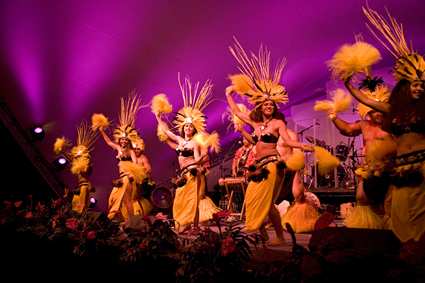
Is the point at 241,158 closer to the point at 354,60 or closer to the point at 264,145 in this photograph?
the point at 264,145

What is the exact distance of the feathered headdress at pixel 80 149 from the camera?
6734 mm

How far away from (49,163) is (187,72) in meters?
3.38

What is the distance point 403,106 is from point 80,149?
5.42 m

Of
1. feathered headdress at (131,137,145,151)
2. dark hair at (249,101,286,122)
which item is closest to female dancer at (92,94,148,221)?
feathered headdress at (131,137,145,151)

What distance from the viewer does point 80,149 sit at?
274 inches

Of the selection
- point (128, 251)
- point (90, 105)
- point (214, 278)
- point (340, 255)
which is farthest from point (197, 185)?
point (90, 105)

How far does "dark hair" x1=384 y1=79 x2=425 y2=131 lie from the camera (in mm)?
2729

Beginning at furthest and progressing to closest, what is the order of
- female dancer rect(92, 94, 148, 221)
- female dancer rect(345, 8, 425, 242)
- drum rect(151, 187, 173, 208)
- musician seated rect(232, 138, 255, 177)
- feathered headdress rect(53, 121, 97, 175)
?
drum rect(151, 187, 173, 208), musician seated rect(232, 138, 255, 177), feathered headdress rect(53, 121, 97, 175), female dancer rect(92, 94, 148, 221), female dancer rect(345, 8, 425, 242)

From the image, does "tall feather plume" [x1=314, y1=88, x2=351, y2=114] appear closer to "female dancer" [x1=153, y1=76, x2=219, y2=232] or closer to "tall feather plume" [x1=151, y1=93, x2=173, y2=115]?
"female dancer" [x1=153, y1=76, x2=219, y2=232]

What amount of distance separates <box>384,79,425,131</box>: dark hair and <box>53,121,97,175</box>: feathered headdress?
16.7 feet

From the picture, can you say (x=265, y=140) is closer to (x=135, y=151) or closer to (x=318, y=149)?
(x=318, y=149)

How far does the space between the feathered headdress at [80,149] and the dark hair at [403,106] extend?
5076 mm

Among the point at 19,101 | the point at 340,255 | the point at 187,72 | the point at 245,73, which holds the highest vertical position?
the point at 187,72

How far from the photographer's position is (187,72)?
9070mm
